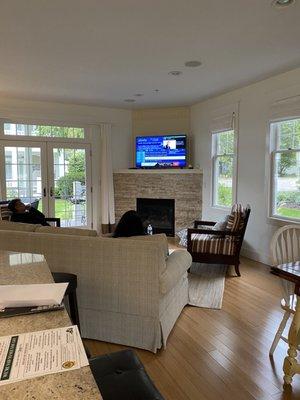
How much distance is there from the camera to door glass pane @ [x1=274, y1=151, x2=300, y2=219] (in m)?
4.30

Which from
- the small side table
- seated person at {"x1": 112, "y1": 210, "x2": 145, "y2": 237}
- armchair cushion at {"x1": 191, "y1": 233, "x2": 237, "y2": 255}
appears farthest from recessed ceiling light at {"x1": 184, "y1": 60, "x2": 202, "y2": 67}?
the small side table

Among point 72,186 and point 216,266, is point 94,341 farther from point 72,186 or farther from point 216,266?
point 72,186

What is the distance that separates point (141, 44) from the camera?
3.34m

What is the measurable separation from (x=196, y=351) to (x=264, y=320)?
0.89 meters

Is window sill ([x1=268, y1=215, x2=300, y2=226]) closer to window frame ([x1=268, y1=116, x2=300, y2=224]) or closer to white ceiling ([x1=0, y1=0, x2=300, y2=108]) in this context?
window frame ([x1=268, y1=116, x2=300, y2=224])

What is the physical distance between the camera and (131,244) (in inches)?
95.4

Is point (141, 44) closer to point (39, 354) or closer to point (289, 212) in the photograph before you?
point (289, 212)

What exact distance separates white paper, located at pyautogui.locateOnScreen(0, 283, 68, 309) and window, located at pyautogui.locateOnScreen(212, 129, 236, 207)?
15.3ft

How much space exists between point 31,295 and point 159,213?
577 cm

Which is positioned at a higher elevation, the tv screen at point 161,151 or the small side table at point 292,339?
the tv screen at point 161,151

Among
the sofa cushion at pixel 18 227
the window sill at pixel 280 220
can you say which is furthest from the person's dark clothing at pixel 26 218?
the window sill at pixel 280 220

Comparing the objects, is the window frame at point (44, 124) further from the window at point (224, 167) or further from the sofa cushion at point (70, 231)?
the sofa cushion at point (70, 231)

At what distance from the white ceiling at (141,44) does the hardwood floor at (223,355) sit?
2715mm

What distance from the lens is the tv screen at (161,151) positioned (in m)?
6.49
